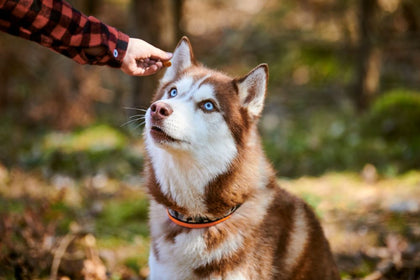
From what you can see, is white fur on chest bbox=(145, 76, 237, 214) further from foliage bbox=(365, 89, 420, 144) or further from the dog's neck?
foliage bbox=(365, 89, 420, 144)

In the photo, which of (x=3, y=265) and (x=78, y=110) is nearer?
(x=3, y=265)

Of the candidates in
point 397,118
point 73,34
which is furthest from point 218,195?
point 397,118

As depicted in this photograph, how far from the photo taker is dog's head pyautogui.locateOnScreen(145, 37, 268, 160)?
2707 mm

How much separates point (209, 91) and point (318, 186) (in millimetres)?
3401

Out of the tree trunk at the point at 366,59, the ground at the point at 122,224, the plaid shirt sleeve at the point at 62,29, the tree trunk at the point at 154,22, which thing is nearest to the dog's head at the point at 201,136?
the plaid shirt sleeve at the point at 62,29

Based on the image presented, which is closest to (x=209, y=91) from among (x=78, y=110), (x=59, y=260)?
(x=59, y=260)

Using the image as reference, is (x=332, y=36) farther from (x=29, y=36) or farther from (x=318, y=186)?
(x=29, y=36)

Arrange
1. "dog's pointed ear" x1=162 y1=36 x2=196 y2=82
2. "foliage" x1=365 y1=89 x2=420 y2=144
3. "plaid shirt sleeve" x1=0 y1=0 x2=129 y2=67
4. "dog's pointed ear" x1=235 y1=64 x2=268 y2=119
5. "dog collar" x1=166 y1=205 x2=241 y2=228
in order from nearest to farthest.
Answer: "plaid shirt sleeve" x1=0 y1=0 x2=129 y2=67 < "dog collar" x1=166 y1=205 x2=241 y2=228 < "dog's pointed ear" x1=235 y1=64 x2=268 y2=119 < "dog's pointed ear" x1=162 y1=36 x2=196 y2=82 < "foliage" x1=365 y1=89 x2=420 y2=144

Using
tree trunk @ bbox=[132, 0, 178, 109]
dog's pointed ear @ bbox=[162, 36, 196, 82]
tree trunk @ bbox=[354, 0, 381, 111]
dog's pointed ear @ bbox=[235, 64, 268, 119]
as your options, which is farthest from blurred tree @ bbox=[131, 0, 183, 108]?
dog's pointed ear @ bbox=[235, 64, 268, 119]

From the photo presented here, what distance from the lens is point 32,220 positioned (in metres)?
4.03

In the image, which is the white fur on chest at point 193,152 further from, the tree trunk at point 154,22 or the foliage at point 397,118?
the foliage at point 397,118

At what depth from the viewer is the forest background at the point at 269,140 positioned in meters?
4.15

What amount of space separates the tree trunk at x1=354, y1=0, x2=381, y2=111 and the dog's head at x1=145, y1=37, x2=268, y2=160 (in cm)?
554

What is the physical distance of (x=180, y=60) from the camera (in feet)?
10.9
